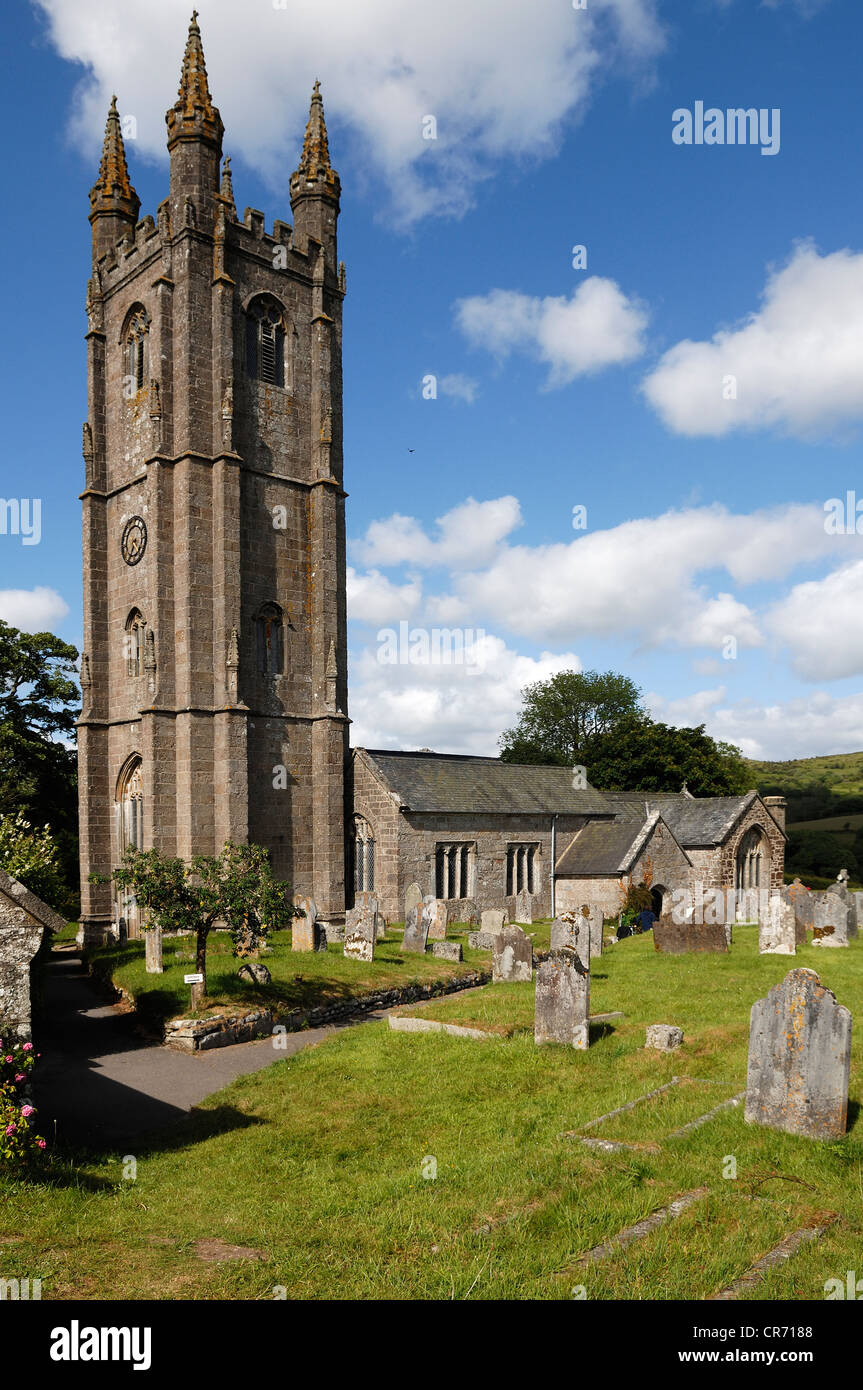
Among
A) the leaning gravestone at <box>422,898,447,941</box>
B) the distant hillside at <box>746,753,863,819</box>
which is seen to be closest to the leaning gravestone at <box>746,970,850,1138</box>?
the leaning gravestone at <box>422,898,447,941</box>

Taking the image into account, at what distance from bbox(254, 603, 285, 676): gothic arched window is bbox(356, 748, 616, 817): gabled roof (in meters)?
4.80

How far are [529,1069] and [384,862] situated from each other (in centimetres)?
1961

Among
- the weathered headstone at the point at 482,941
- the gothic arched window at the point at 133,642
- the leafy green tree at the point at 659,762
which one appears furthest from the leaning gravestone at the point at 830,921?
the leafy green tree at the point at 659,762

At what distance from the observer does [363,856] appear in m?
32.7

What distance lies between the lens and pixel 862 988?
1652cm

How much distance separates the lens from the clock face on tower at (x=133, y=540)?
30.3m


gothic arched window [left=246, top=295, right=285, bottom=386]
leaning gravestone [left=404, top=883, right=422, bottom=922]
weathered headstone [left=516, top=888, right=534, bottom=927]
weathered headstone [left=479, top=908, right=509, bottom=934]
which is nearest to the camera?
weathered headstone [left=479, top=908, right=509, bottom=934]

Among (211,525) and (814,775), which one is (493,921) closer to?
(211,525)

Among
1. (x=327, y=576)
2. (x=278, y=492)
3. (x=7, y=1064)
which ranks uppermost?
(x=278, y=492)

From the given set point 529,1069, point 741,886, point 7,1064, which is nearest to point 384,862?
point 741,886

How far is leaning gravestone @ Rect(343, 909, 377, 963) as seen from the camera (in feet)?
74.8

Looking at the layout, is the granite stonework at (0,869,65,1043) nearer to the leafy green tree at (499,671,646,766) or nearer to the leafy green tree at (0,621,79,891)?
the leafy green tree at (0,621,79,891)

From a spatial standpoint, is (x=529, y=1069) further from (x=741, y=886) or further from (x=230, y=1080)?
(x=741, y=886)

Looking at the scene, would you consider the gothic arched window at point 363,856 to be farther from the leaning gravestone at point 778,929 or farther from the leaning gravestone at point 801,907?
the leaning gravestone at point 778,929
